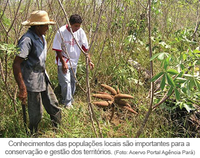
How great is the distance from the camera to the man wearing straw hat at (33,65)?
6.38ft

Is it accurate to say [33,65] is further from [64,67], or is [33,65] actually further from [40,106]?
[64,67]

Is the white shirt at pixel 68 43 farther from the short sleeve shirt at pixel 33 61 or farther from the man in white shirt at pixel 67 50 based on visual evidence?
the short sleeve shirt at pixel 33 61

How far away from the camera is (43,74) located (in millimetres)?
2256

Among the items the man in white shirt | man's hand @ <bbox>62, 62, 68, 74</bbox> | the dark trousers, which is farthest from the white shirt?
the dark trousers

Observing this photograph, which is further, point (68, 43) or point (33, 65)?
point (68, 43)

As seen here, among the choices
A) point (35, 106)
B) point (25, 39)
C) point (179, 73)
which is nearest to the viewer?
point (179, 73)

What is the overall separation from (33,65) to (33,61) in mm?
41

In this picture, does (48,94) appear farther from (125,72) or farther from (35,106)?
(125,72)

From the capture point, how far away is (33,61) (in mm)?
2070

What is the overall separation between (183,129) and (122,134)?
2.36 feet

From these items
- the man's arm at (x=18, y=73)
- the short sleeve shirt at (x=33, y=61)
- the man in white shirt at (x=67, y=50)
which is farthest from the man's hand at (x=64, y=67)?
the man's arm at (x=18, y=73)

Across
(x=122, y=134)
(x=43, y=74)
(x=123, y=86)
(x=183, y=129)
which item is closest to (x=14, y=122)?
(x=43, y=74)

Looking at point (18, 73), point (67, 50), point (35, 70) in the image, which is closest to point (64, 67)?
point (67, 50)

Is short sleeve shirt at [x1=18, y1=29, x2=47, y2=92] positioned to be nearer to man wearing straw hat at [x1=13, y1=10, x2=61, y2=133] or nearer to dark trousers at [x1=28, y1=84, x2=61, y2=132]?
man wearing straw hat at [x1=13, y1=10, x2=61, y2=133]
